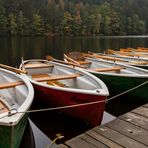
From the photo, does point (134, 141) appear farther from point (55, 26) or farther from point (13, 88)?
point (55, 26)

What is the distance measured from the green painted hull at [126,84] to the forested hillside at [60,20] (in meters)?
58.5

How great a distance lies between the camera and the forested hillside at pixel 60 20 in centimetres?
6869

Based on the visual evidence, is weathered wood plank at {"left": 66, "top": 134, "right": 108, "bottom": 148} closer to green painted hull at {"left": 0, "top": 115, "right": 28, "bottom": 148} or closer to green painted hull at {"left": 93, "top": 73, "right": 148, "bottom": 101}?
green painted hull at {"left": 0, "top": 115, "right": 28, "bottom": 148}

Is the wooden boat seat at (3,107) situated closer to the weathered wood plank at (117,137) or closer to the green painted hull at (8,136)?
the green painted hull at (8,136)

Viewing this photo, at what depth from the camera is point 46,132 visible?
23.2 ft

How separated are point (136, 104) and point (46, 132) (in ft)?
11.9

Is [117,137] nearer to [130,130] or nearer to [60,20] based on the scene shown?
[130,130]

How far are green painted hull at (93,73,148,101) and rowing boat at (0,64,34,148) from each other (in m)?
3.09

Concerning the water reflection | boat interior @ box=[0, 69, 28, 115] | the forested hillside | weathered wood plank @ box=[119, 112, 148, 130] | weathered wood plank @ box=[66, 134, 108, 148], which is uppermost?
the forested hillside

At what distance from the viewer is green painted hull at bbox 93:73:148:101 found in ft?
28.6

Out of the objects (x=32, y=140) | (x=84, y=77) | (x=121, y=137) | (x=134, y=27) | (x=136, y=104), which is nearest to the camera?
(x=121, y=137)

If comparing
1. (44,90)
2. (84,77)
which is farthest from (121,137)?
(84,77)

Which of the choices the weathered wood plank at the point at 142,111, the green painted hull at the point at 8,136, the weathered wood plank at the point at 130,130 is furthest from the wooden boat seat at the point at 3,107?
the weathered wood plank at the point at 142,111

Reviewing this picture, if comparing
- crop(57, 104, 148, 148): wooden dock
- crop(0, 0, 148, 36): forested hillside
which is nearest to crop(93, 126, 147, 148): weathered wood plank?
crop(57, 104, 148, 148): wooden dock
